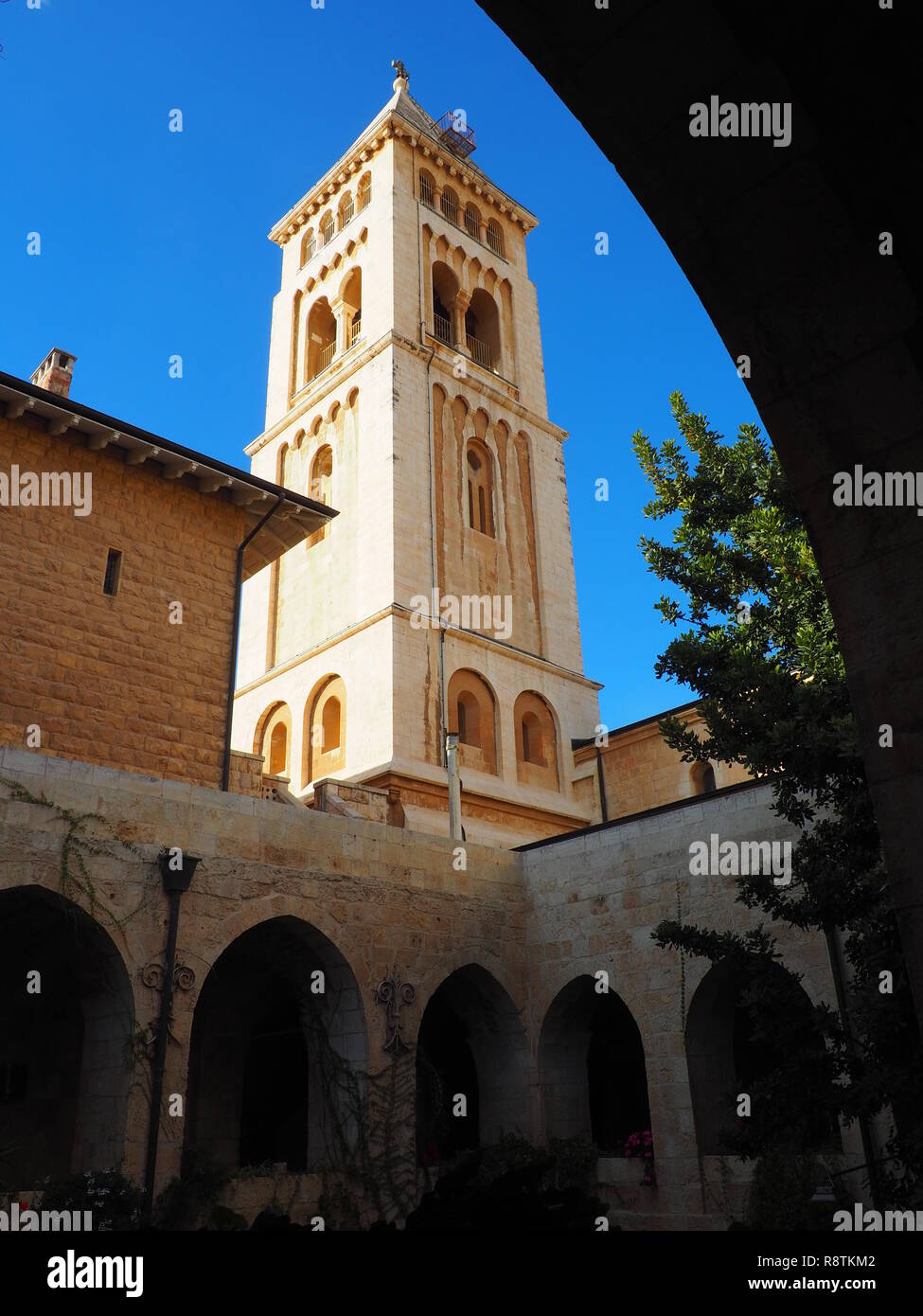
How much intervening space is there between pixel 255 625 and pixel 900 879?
Answer: 90.8 feet

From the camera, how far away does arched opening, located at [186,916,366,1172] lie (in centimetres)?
1141

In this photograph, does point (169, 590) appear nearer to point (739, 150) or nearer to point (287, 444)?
point (739, 150)

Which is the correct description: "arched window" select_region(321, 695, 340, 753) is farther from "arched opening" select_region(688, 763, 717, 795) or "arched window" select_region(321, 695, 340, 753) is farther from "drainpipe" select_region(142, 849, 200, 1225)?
"drainpipe" select_region(142, 849, 200, 1225)

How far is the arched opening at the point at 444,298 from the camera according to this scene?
31.6 meters

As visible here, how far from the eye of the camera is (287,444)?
31.3 m

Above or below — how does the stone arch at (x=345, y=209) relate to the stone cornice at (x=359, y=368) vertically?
above

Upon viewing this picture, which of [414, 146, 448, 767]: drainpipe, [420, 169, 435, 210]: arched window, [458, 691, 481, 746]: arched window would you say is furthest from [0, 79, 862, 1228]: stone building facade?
[420, 169, 435, 210]: arched window

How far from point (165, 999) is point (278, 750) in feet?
55.7

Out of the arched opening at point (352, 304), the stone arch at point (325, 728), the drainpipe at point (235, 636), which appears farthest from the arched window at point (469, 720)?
the arched opening at point (352, 304)

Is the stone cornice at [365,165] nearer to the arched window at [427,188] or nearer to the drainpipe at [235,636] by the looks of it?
the arched window at [427,188]

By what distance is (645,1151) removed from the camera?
39.1 ft

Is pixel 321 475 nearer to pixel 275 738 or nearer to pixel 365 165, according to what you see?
pixel 275 738

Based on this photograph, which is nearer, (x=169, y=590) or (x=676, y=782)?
(x=169, y=590)
